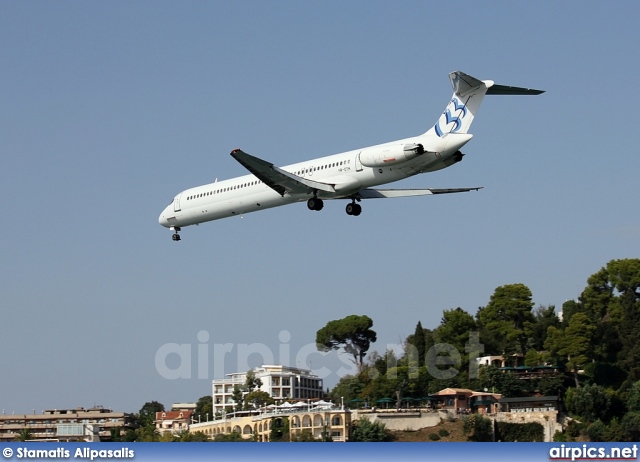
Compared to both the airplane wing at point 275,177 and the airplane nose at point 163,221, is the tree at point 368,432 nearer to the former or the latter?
the airplane nose at point 163,221

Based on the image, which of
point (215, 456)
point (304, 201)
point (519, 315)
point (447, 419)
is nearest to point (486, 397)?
point (447, 419)

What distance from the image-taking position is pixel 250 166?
52.0 metres

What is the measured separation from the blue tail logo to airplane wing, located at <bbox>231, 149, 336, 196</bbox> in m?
5.77

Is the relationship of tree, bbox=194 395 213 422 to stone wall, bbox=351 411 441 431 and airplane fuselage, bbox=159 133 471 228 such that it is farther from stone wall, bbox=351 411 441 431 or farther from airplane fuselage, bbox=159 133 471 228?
airplane fuselage, bbox=159 133 471 228

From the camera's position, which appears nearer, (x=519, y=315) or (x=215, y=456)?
(x=215, y=456)

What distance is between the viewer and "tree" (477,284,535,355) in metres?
118

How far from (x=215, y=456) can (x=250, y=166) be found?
17.7 metres

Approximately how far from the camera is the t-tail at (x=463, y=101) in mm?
49312

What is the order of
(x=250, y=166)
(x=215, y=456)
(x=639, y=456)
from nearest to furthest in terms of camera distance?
(x=639, y=456) → (x=250, y=166) → (x=215, y=456)

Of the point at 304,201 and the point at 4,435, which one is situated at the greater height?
the point at 304,201

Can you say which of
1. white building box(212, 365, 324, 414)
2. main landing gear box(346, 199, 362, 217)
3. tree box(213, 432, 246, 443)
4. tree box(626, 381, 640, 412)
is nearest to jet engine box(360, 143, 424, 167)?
main landing gear box(346, 199, 362, 217)

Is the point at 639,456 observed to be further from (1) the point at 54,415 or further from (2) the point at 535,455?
(1) the point at 54,415

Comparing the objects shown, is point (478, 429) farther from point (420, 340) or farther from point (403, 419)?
point (420, 340)

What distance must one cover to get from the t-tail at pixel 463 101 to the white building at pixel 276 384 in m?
91.5
